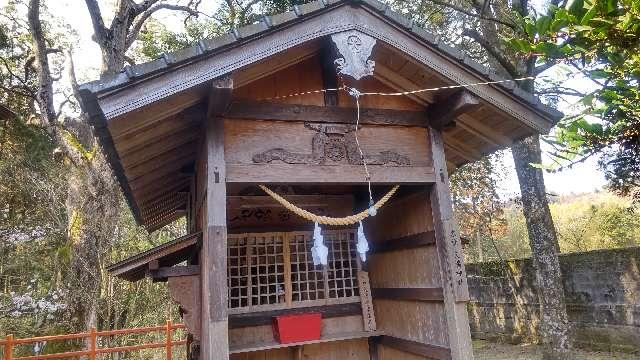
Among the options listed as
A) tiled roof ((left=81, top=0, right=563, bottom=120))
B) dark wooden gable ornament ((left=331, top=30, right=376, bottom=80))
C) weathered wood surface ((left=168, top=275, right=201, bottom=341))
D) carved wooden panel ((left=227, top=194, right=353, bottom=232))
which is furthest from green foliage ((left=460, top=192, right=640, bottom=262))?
weathered wood surface ((left=168, top=275, right=201, bottom=341))

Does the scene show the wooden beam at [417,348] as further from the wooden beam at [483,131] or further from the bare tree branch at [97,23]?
the bare tree branch at [97,23]

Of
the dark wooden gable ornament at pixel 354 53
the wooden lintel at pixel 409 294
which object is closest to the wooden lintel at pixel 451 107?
the dark wooden gable ornament at pixel 354 53

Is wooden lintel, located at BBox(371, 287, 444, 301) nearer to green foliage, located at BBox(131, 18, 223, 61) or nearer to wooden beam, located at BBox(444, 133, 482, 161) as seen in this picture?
wooden beam, located at BBox(444, 133, 482, 161)

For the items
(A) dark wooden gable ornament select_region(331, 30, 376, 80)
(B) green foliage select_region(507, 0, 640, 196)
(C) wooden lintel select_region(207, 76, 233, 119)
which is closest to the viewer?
(B) green foliage select_region(507, 0, 640, 196)

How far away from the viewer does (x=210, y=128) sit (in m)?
4.04

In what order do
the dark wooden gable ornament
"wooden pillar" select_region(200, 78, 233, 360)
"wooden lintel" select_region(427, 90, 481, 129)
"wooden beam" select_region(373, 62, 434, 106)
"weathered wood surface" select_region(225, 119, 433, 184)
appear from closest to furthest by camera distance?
"wooden pillar" select_region(200, 78, 233, 360), the dark wooden gable ornament, "weathered wood surface" select_region(225, 119, 433, 184), "wooden lintel" select_region(427, 90, 481, 129), "wooden beam" select_region(373, 62, 434, 106)

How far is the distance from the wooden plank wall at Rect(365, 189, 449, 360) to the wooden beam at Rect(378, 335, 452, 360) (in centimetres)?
5

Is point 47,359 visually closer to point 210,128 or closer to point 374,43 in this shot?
point 210,128

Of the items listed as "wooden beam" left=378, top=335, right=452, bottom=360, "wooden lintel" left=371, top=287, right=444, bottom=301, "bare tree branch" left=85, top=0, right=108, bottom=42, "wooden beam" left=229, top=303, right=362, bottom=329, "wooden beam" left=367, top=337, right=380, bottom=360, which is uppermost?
"bare tree branch" left=85, top=0, right=108, bottom=42

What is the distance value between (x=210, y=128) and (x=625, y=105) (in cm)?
338

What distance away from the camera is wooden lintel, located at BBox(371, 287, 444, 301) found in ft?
15.3

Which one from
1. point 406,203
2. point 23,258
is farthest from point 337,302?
point 23,258

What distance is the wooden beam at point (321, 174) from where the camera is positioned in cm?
404

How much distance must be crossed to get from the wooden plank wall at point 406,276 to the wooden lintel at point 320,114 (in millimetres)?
948
